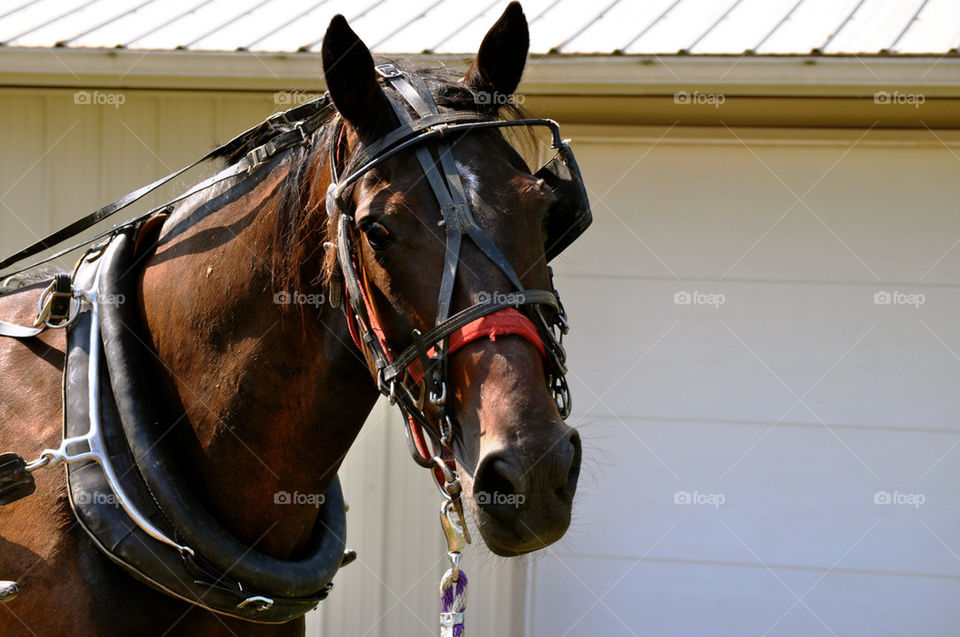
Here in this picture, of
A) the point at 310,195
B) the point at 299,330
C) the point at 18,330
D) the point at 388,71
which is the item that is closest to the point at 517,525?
the point at 299,330

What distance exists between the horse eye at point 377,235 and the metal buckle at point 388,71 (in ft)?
1.33

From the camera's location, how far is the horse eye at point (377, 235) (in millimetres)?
1721

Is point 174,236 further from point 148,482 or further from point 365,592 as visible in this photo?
point 365,592

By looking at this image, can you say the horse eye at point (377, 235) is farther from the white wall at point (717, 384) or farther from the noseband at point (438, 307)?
the white wall at point (717, 384)

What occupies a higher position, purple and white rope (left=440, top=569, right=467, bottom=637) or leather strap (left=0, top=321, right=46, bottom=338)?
leather strap (left=0, top=321, right=46, bottom=338)

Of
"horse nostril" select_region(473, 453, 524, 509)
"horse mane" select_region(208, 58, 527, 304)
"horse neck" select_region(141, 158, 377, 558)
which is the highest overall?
"horse mane" select_region(208, 58, 527, 304)

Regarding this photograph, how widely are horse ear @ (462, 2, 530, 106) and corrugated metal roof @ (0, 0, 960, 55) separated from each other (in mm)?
2085

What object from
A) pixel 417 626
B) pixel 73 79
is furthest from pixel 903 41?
pixel 73 79

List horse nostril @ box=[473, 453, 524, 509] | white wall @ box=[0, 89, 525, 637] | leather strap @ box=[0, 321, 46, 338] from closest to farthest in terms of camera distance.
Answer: horse nostril @ box=[473, 453, 524, 509] < leather strap @ box=[0, 321, 46, 338] < white wall @ box=[0, 89, 525, 637]

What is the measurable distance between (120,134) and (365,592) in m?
2.49

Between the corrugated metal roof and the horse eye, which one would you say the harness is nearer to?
the horse eye

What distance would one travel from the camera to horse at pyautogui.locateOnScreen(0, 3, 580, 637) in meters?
1.68

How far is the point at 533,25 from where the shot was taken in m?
4.41

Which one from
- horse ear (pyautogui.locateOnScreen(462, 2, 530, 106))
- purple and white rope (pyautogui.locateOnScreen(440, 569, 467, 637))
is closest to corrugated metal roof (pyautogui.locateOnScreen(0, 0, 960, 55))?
horse ear (pyautogui.locateOnScreen(462, 2, 530, 106))
